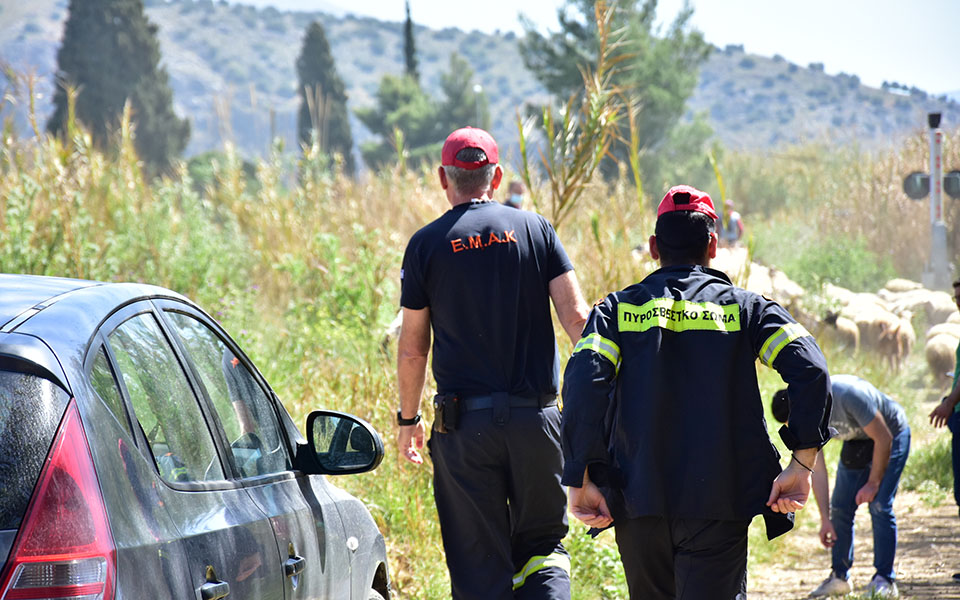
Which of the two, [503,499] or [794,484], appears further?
[503,499]

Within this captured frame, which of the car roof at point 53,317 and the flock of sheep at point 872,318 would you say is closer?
the car roof at point 53,317

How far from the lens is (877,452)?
18.5 feet

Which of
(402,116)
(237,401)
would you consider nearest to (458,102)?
(402,116)

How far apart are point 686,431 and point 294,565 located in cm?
122

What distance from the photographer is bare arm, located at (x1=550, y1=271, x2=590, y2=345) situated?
4180 mm

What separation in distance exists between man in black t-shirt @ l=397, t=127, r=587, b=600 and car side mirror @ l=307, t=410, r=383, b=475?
1006 mm

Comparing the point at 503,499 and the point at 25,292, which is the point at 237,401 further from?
the point at 503,499

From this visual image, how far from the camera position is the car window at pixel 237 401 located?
2.72 metres

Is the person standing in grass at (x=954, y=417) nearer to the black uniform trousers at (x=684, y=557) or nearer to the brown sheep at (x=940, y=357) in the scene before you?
the black uniform trousers at (x=684, y=557)

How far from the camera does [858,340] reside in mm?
13438

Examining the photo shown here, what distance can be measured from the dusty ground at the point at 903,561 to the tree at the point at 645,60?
3732 centimetres

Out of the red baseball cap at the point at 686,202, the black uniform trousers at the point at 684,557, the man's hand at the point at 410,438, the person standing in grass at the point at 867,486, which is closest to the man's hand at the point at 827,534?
the person standing in grass at the point at 867,486

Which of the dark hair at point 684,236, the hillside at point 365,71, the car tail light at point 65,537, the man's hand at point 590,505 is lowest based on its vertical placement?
the man's hand at point 590,505

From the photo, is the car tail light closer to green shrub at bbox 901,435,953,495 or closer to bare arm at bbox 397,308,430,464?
bare arm at bbox 397,308,430,464
